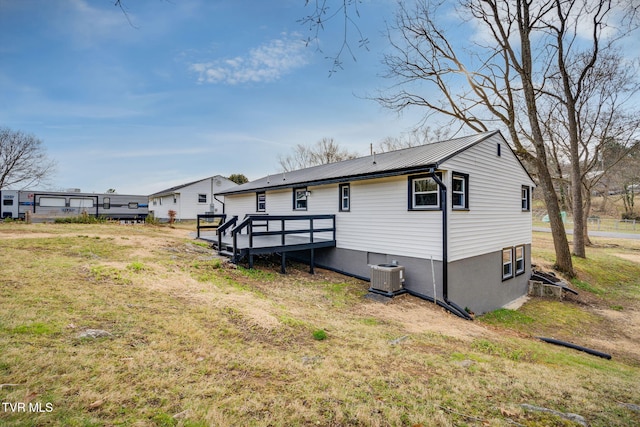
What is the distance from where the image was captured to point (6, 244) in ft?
32.5

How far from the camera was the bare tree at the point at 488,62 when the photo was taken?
1384 cm

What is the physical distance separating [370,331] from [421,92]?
13.5 metres

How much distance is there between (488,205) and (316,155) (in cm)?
3444

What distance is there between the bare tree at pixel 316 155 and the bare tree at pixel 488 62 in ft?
79.8

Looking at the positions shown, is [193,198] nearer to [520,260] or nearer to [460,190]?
[460,190]

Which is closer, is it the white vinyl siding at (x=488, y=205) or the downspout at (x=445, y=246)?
the downspout at (x=445, y=246)

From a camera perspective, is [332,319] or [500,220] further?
[500,220]

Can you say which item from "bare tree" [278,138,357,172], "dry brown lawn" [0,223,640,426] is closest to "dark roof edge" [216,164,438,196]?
"dry brown lawn" [0,223,640,426]

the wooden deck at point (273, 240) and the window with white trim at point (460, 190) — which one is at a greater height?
the window with white trim at point (460, 190)

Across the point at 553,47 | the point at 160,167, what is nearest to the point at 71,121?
the point at 160,167

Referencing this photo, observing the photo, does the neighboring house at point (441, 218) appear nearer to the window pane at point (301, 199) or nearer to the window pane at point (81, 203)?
the window pane at point (301, 199)

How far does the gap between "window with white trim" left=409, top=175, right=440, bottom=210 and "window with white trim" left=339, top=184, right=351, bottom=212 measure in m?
2.63

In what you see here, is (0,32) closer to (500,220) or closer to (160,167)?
(500,220)

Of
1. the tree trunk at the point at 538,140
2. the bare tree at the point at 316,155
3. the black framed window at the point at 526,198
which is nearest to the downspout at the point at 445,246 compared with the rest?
the black framed window at the point at 526,198
